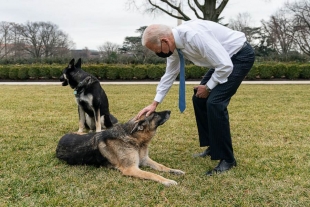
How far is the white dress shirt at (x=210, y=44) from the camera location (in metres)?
3.06

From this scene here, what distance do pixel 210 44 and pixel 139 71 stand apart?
57.2 ft

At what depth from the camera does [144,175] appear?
10.7ft

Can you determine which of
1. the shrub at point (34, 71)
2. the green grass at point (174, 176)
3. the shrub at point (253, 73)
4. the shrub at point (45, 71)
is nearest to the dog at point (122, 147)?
the green grass at point (174, 176)

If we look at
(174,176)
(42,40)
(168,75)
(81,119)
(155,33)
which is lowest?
(174,176)

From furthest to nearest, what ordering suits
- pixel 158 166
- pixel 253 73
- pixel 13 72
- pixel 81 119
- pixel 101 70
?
pixel 13 72
pixel 101 70
pixel 253 73
pixel 81 119
pixel 158 166

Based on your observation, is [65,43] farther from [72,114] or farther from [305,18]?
[72,114]

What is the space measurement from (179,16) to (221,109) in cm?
2019

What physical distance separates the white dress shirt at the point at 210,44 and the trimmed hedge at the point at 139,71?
16.1 meters

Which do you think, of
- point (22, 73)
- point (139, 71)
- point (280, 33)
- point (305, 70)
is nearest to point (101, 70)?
point (139, 71)

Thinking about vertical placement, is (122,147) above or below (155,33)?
below

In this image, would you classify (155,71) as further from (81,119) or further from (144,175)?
(144,175)

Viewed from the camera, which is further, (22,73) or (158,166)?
(22,73)

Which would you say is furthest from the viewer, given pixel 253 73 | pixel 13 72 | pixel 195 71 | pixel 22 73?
pixel 13 72

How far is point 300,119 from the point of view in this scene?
21.2ft
